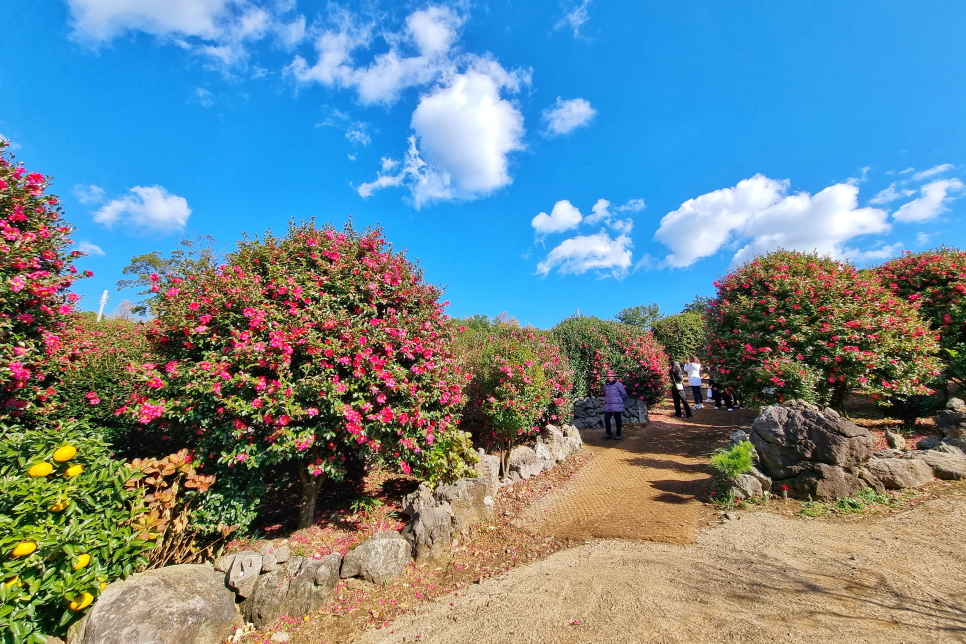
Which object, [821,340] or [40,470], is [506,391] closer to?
[40,470]

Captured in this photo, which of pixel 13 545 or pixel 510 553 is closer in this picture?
pixel 13 545

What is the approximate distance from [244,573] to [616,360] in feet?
37.9

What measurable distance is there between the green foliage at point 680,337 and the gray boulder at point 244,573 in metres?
21.2

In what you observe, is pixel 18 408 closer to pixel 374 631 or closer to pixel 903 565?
pixel 374 631

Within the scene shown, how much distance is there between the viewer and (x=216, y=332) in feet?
16.1

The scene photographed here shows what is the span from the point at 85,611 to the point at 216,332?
3049mm

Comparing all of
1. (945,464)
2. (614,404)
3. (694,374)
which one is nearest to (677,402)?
(694,374)

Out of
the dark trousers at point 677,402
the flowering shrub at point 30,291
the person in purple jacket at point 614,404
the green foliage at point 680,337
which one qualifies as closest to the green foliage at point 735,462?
the person in purple jacket at point 614,404

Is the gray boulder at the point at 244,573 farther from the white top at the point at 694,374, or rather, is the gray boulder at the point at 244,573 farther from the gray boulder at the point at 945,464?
the white top at the point at 694,374

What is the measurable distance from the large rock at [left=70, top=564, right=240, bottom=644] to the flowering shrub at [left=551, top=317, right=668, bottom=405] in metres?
10.4

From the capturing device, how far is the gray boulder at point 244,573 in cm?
399

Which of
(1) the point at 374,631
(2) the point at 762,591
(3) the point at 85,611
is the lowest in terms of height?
(1) the point at 374,631

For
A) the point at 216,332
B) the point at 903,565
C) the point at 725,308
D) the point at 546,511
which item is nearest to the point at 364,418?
the point at 216,332

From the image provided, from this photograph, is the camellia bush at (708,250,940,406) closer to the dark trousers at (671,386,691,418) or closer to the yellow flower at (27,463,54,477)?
the dark trousers at (671,386,691,418)
